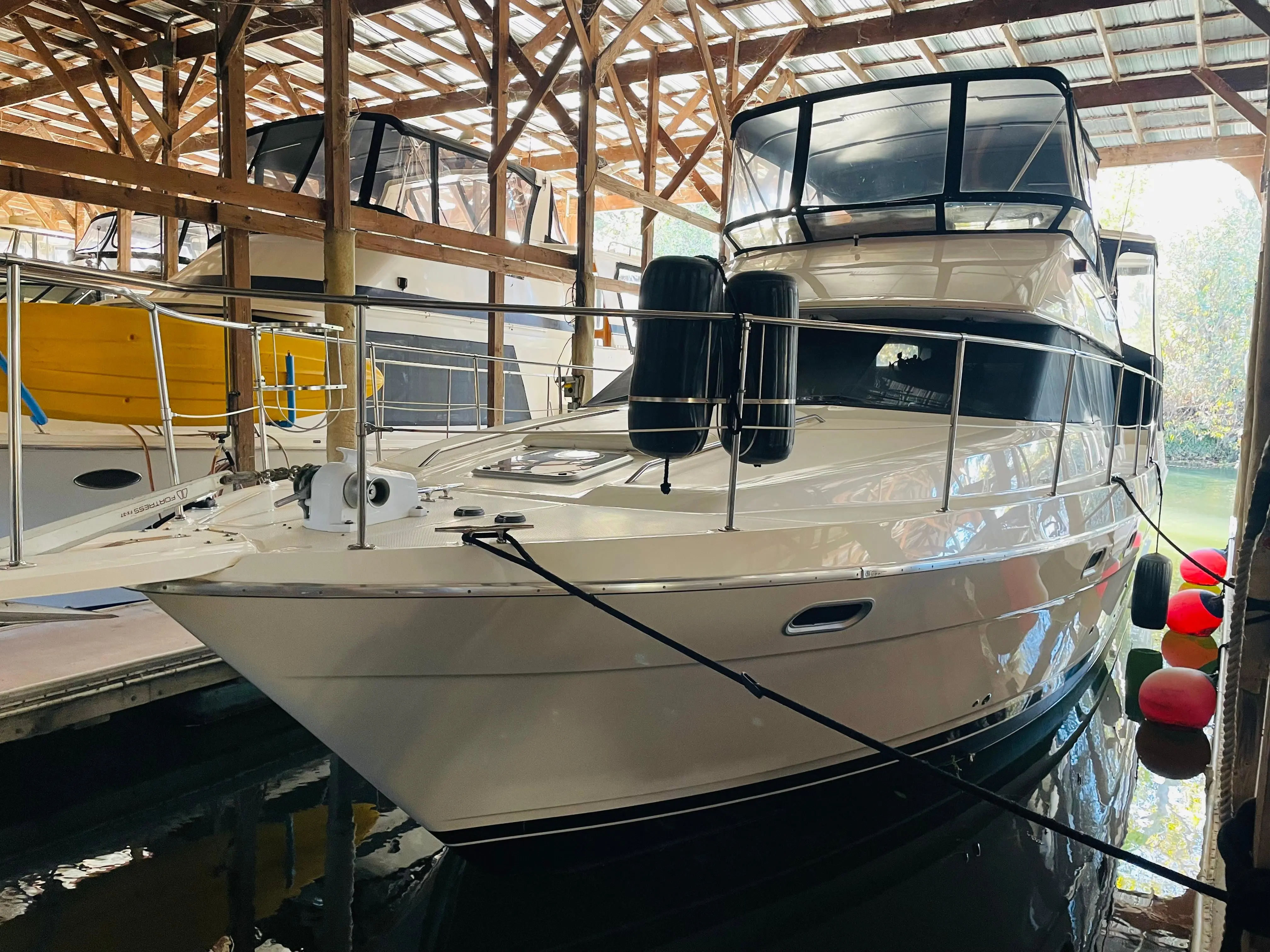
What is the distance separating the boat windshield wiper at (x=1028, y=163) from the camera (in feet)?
12.6

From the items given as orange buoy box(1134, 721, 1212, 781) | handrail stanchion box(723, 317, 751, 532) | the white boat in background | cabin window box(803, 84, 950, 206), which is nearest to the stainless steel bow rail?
handrail stanchion box(723, 317, 751, 532)

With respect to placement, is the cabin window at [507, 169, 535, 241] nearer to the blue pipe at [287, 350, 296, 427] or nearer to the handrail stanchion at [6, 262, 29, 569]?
the blue pipe at [287, 350, 296, 427]

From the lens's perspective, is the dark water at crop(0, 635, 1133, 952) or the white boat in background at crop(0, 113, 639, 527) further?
the white boat in background at crop(0, 113, 639, 527)

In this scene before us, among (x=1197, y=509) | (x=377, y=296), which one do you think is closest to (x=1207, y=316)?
(x=1197, y=509)

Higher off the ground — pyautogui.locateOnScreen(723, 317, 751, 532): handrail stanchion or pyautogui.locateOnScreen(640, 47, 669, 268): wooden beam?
pyautogui.locateOnScreen(640, 47, 669, 268): wooden beam

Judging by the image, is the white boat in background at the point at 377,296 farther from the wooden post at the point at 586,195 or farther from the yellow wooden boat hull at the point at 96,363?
the wooden post at the point at 586,195

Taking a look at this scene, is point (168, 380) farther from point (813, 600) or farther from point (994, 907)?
point (994, 907)

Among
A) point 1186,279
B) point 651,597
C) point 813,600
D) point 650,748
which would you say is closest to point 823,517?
point 813,600

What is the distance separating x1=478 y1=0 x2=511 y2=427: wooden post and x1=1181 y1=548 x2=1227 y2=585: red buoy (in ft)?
18.4

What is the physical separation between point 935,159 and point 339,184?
148 inches

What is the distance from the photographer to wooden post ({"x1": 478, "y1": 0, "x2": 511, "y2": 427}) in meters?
7.11

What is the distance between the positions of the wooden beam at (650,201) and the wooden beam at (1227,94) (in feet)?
15.2

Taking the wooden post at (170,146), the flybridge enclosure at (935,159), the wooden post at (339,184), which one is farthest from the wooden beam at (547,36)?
the flybridge enclosure at (935,159)

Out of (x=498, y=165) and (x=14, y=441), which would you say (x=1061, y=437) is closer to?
(x=14, y=441)
